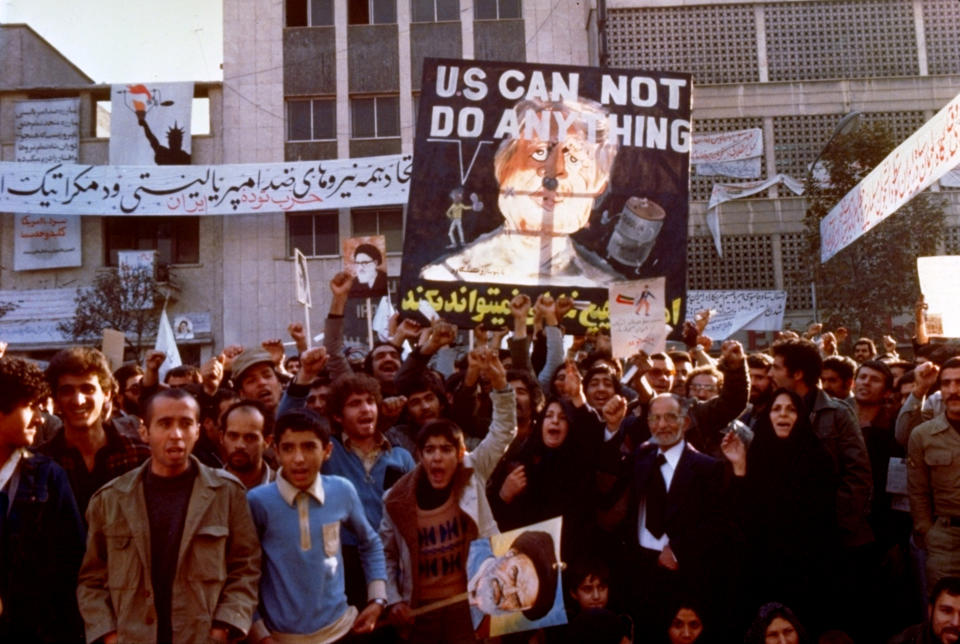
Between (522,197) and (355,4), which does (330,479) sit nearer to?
(522,197)

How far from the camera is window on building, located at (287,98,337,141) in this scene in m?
24.9

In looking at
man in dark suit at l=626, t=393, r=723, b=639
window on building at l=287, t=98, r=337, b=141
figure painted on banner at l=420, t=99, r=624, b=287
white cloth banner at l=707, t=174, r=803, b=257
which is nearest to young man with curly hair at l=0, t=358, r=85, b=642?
man in dark suit at l=626, t=393, r=723, b=639

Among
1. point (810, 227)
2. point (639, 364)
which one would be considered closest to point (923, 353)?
point (639, 364)

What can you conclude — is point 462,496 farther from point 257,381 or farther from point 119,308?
point 119,308

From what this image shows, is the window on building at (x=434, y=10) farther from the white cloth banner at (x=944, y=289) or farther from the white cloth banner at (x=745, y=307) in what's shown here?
the white cloth banner at (x=944, y=289)

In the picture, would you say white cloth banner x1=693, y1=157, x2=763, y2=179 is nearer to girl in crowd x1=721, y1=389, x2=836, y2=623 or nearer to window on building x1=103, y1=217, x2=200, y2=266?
window on building x1=103, y1=217, x2=200, y2=266

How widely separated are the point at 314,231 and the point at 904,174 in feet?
56.0

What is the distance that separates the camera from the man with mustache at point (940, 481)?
17.5 ft

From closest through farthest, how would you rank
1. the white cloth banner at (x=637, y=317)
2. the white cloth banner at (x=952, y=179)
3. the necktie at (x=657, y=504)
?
the necktie at (x=657, y=504), the white cloth banner at (x=637, y=317), the white cloth banner at (x=952, y=179)

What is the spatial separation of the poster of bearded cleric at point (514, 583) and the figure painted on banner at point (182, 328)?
2043 centimetres

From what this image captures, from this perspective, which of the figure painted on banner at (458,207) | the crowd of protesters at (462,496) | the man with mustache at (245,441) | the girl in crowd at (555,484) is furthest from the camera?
the figure painted on banner at (458,207)

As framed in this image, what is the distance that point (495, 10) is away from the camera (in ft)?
Answer: 83.5

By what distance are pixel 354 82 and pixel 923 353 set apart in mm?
19128

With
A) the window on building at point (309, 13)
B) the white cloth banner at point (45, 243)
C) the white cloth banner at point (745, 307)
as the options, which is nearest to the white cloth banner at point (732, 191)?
the white cloth banner at point (745, 307)
